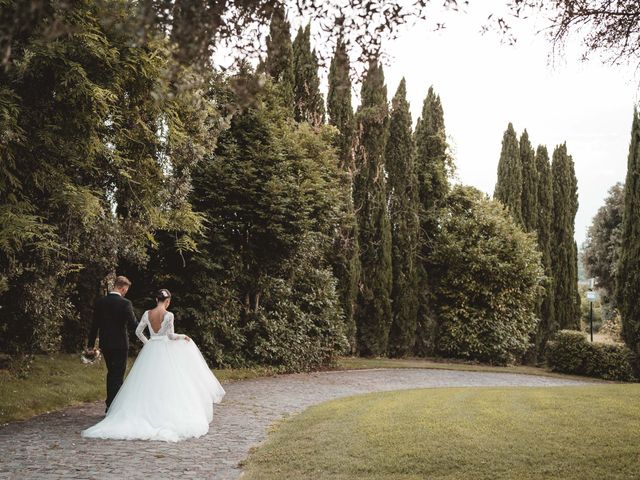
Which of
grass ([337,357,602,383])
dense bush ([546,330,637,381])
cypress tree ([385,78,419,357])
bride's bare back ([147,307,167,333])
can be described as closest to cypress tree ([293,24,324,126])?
cypress tree ([385,78,419,357])

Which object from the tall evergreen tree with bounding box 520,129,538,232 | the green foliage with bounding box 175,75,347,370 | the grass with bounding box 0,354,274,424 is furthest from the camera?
the tall evergreen tree with bounding box 520,129,538,232

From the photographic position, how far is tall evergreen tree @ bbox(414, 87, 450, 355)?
1123 inches

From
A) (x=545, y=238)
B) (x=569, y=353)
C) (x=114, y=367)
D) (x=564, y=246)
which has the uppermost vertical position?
(x=545, y=238)

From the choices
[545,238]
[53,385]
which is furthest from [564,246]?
[53,385]

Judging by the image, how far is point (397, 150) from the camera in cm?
2809

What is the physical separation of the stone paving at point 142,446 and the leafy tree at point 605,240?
37900mm

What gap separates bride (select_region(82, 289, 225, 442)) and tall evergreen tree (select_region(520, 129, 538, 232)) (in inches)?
1143

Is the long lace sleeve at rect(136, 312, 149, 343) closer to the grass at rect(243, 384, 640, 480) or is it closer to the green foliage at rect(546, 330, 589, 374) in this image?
the grass at rect(243, 384, 640, 480)

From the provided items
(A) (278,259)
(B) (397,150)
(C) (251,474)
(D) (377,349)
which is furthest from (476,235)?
(C) (251,474)

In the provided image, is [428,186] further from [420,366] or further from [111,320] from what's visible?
[111,320]

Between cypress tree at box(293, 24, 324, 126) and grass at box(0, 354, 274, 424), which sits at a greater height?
cypress tree at box(293, 24, 324, 126)

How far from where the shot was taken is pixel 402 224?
2780 cm

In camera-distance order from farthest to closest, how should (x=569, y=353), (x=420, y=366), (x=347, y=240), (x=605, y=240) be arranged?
1. (x=605, y=240)
2. (x=569, y=353)
3. (x=347, y=240)
4. (x=420, y=366)

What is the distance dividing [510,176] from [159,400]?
29601mm
